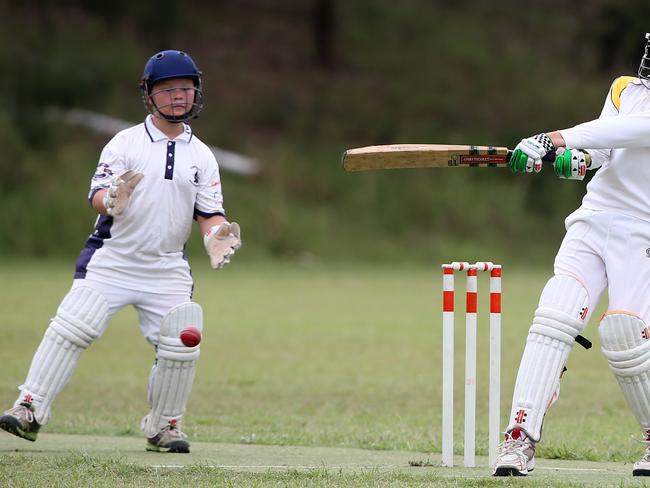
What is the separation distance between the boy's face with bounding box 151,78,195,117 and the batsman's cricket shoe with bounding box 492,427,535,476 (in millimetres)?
2489

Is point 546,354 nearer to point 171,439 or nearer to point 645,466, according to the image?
point 645,466

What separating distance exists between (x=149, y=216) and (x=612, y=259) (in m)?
2.42

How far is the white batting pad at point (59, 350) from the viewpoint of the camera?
6602 mm

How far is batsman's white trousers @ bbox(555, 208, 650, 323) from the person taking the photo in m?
5.70

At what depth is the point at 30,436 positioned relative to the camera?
6.57 meters

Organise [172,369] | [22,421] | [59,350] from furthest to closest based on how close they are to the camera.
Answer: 1. [172,369]
2. [59,350]
3. [22,421]

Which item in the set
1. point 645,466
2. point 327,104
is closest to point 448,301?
point 645,466

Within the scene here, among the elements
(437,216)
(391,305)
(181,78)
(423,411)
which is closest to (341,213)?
(437,216)

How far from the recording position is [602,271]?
581 cm

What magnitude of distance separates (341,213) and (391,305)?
35.2 feet

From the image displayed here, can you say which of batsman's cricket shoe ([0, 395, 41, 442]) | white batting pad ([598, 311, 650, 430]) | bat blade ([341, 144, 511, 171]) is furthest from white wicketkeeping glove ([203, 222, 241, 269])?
white batting pad ([598, 311, 650, 430])

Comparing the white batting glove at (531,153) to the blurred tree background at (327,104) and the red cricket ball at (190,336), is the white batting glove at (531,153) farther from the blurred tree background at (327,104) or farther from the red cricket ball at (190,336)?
the blurred tree background at (327,104)

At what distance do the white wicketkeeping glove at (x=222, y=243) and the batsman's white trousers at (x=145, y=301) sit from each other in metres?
0.41

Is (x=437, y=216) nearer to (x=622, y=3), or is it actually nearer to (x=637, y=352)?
(x=622, y=3)
